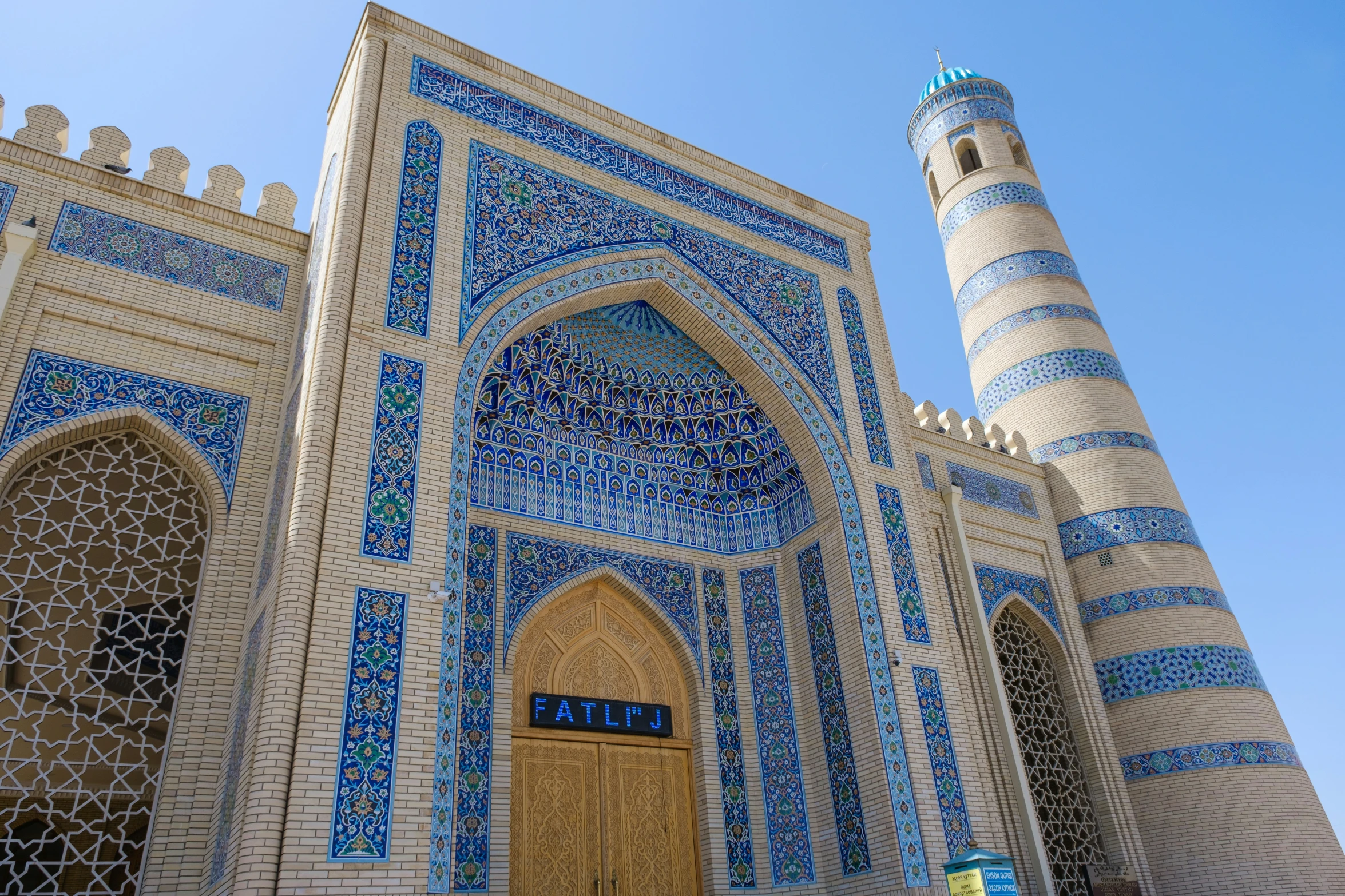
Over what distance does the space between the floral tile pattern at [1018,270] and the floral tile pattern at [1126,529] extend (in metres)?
2.27

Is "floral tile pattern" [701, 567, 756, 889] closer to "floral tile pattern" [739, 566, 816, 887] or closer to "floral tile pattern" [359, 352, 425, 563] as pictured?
"floral tile pattern" [739, 566, 816, 887]

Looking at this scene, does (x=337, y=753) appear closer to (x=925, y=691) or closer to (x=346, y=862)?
(x=346, y=862)

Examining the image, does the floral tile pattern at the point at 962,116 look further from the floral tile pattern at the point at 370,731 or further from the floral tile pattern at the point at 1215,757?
the floral tile pattern at the point at 370,731

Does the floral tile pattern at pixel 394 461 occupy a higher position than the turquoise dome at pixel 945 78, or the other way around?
the turquoise dome at pixel 945 78

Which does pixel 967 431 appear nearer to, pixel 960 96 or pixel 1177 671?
pixel 1177 671

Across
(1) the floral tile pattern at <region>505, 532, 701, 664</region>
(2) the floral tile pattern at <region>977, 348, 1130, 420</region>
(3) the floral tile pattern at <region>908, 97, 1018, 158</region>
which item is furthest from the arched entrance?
(3) the floral tile pattern at <region>908, 97, 1018, 158</region>

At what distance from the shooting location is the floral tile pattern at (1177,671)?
7023 mm

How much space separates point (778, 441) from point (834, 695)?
1.60m

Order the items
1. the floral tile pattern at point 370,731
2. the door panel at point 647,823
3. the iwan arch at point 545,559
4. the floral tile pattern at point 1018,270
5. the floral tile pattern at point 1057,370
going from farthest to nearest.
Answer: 1. the floral tile pattern at point 1018,270
2. the floral tile pattern at point 1057,370
3. the door panel at point 647,823
4. the iwan arch at point 545,559
5. the floral tile pattern at point 370,731

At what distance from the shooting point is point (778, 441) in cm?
649

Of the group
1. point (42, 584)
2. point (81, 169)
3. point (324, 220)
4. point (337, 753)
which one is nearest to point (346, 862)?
point (337, 753)

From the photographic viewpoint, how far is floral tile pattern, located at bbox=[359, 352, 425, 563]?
4.29 m

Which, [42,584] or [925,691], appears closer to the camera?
[42,584]

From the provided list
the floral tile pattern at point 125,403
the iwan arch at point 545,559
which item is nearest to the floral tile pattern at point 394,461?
the iwan arch at point 545,559
